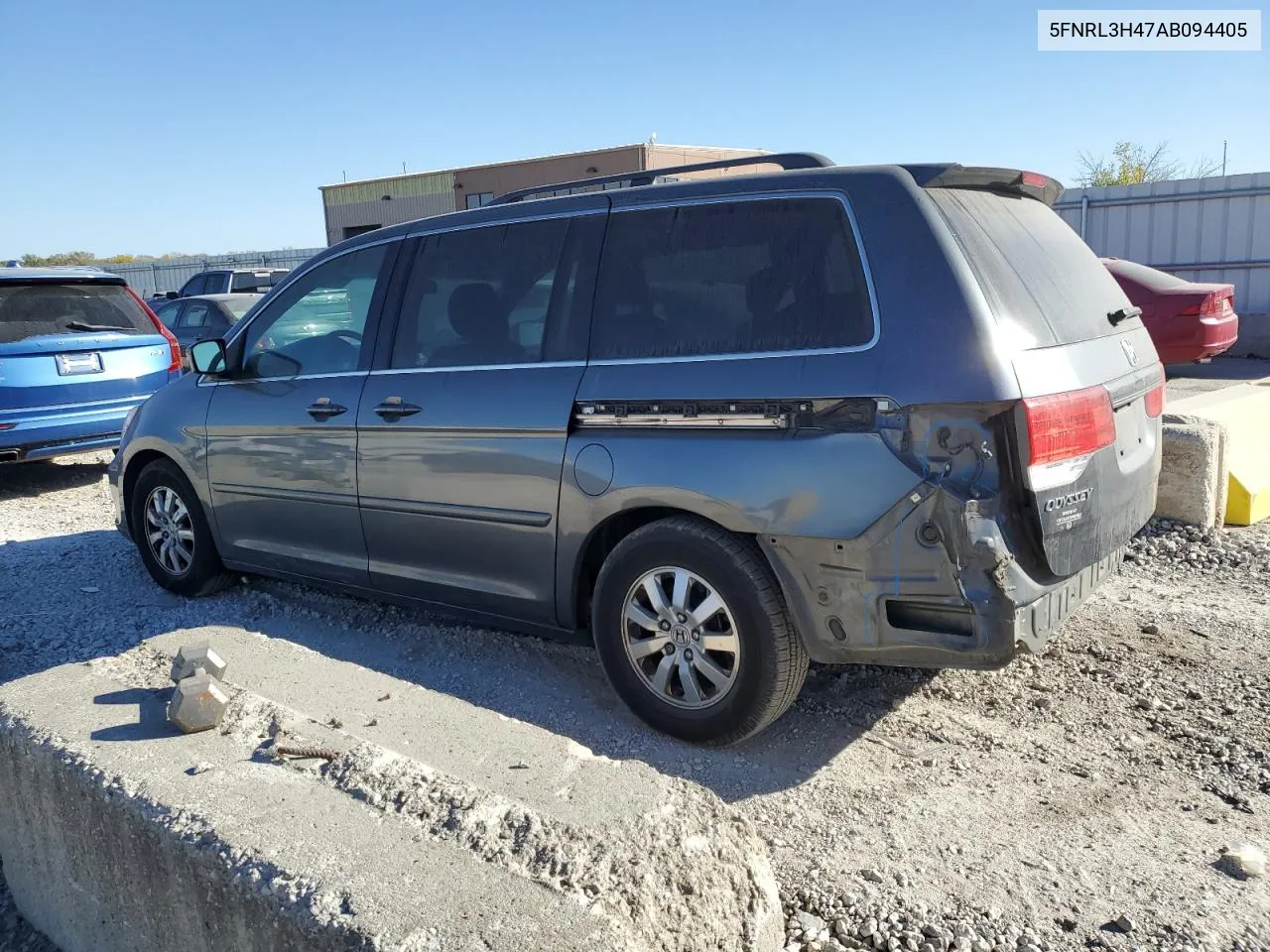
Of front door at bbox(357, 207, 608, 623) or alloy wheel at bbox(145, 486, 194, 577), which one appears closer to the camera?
front door at bbox(357, 207, 608, 623)

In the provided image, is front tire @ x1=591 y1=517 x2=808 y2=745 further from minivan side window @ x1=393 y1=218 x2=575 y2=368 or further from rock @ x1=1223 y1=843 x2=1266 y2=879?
rock @ x1=1223 y1=843 x2=1266 y2=879

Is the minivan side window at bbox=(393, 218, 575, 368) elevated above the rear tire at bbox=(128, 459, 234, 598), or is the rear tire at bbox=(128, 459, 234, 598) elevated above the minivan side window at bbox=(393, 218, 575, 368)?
the minivan side window at bbox=(393, 218, 575, 368)

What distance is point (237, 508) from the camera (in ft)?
17.6

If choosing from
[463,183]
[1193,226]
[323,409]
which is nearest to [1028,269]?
[323,409]

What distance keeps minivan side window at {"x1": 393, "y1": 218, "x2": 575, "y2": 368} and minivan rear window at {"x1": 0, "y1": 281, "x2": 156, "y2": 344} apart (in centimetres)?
563

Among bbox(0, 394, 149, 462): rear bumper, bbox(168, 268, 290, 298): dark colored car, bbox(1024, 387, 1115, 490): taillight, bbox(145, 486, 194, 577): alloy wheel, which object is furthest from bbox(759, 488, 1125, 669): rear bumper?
bbox(168, 268, 290, 298): dark colored car

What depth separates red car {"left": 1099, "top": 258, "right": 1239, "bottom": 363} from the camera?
12.3m

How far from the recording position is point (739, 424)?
3.54 m

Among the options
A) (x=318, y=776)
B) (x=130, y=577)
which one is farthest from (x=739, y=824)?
(x=130, y=577)

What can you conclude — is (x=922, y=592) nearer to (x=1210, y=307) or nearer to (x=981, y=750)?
(x=981, y=750)

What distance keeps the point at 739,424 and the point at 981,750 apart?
4.87 ft

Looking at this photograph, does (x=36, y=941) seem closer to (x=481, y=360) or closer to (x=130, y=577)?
(x=481, y=360)

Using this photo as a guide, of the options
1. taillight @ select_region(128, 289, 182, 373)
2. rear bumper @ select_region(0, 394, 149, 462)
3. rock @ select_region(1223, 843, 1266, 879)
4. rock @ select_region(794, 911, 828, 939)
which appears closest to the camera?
rock @ select_region(794, 911, 828, 939)

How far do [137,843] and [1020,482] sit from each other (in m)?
2.72
